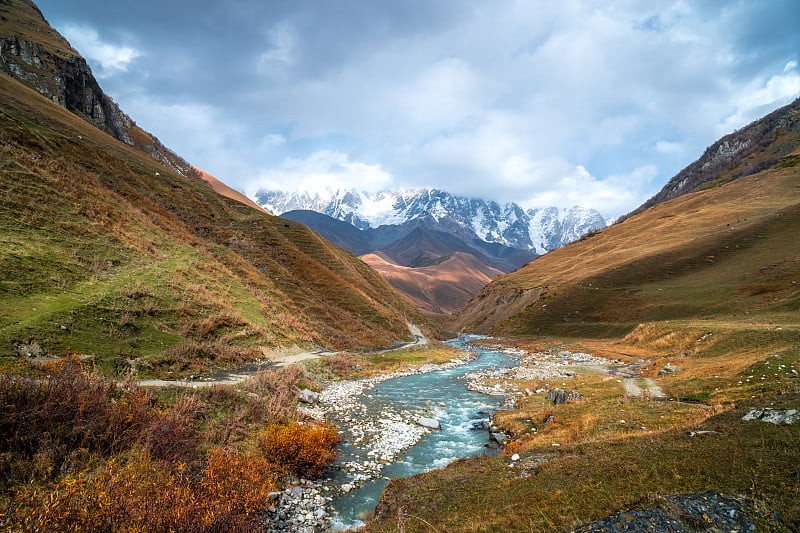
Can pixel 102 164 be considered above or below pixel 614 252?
above

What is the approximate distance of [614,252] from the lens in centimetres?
12731

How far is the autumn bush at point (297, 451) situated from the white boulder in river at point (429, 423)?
28.9 feet

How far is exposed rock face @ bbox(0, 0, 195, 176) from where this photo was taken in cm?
9331

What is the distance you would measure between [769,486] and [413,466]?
1274cm

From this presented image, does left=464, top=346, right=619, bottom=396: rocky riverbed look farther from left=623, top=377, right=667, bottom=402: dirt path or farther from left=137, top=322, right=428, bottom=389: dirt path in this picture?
left=137, top=322, right=428, bottom=389: dirt path

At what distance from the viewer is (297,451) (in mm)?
14117

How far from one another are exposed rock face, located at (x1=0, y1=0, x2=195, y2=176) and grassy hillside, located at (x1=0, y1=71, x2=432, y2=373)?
104ft

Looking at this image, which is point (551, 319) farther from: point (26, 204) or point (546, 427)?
point (26, 204)

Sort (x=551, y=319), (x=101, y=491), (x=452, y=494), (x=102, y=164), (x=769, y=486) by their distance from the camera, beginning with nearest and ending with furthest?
(x=769, y=486)
(x=101, y=491)
(x=452, y=494)
(x=102, y=164)
(x=551, y=319)

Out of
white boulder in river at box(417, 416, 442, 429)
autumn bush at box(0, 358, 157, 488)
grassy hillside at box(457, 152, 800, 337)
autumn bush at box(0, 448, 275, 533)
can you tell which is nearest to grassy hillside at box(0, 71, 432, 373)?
autumn bush at box(0, 358, 157, 488)

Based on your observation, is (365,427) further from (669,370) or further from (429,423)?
(669,370)

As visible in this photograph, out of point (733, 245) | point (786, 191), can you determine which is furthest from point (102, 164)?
point (786, 191)

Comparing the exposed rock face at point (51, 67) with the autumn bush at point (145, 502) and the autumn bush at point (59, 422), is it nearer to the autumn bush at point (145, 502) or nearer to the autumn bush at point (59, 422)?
the autumn bush at point (59, 422)

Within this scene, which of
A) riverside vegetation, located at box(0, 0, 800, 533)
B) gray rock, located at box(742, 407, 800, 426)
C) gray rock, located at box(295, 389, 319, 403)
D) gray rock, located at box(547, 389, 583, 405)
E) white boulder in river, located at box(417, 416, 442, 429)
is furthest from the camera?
gray rock, located at box(295, 389, 319, 403)
